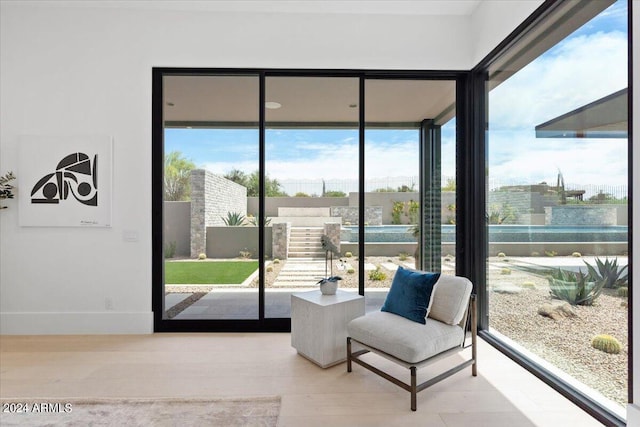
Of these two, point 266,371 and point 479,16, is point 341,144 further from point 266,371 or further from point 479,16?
point 266,371

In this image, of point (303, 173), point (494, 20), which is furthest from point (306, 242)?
point (494, 20)

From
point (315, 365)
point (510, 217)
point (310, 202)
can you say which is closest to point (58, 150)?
point (310, 202)

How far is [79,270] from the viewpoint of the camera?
336 centimetres

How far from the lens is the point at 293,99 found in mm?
3533

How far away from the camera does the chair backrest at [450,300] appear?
7.91ft

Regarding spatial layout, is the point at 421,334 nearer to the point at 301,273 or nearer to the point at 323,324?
the point at 323,324

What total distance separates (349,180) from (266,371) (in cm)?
190

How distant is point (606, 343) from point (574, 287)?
0.35 meters

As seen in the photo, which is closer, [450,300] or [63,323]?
[450,300]

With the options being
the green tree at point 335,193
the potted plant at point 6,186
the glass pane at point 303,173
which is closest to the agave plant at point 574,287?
the glass pane at point 303,173

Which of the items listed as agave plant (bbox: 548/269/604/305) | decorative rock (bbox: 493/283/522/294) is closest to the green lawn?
decorative rock (bbox: 493/283/522/294)

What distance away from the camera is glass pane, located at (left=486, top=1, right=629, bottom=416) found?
1970 millimetres

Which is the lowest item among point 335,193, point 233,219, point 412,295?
point 412,295

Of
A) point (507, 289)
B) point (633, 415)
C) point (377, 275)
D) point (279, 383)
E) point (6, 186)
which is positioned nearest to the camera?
point (633, 415)
